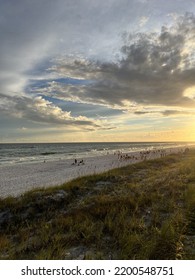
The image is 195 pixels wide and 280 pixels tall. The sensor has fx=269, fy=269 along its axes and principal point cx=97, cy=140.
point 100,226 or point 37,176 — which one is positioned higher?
point 100,226

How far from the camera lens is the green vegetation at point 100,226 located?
5.82 m

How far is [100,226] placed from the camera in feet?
24.4

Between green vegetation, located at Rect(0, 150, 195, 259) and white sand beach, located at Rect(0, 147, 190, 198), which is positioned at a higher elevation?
green vegetation, located at Rect(0, 150, 195, 259)

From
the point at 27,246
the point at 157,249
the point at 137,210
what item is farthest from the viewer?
the point at 137,210

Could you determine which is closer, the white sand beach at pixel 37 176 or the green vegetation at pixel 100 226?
the green vegetation at pixel 100 226

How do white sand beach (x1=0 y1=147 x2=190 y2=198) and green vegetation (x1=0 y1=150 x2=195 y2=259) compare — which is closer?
green vegetation (x1=0 y1=150 x2=195 y2=259)

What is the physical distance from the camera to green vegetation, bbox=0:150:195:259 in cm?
582

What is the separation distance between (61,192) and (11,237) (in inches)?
195

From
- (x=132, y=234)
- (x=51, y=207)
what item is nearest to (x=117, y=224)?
(x=132, y=234)

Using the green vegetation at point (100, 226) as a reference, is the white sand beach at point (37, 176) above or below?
below

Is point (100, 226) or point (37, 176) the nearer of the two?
point (100, 226)
